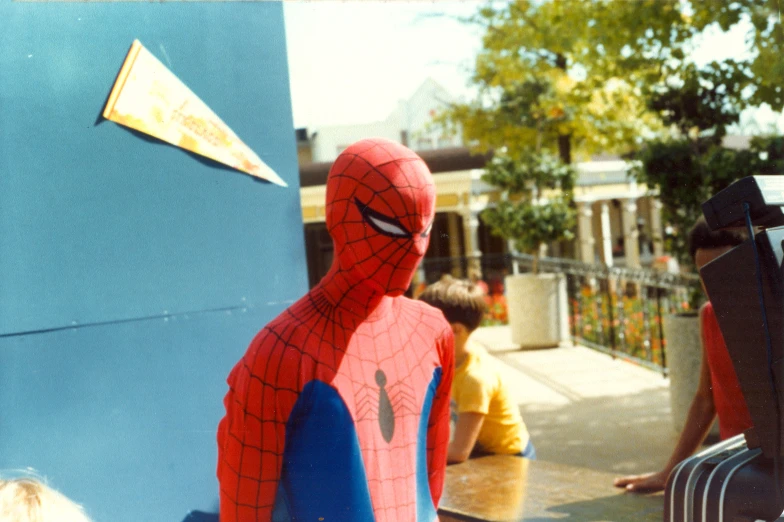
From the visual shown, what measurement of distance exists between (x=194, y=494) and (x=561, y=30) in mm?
4821

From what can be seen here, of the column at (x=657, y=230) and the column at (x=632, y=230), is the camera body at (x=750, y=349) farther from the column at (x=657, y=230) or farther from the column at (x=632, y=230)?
the column at (x=632, y=230)

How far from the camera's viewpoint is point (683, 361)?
5.56 metres

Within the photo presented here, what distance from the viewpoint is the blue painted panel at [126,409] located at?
184 centimetres

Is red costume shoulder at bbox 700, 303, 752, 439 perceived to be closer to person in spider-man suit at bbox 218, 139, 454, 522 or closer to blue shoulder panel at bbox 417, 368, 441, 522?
blue shoulder panel at bbox 417, 368, 441, 522

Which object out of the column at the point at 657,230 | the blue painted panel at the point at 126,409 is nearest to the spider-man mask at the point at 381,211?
the blue painted panel at the point at 126,409

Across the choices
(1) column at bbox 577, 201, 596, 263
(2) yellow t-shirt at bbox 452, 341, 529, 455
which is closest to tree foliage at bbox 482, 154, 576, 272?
(1) column at bbox 577, 201, 596, 263

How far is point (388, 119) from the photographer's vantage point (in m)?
2.30

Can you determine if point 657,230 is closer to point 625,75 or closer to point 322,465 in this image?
point 625,75

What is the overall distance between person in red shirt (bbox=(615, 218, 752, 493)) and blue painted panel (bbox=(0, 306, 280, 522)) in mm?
1334

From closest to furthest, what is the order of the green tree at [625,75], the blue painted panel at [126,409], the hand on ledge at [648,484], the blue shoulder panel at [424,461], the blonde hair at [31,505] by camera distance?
the blonde hair at [31,505] → the blue shoulder panel at [424,461] → the blue painted panel at [126,409] → the hand on ledge at [648,484] → the green tree at [625,75]

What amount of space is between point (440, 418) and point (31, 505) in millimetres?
859

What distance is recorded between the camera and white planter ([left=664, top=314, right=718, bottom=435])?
5492 millimetres

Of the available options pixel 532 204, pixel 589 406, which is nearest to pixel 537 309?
pixel 532 204

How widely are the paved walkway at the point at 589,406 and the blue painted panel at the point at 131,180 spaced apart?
3632 millimetres
